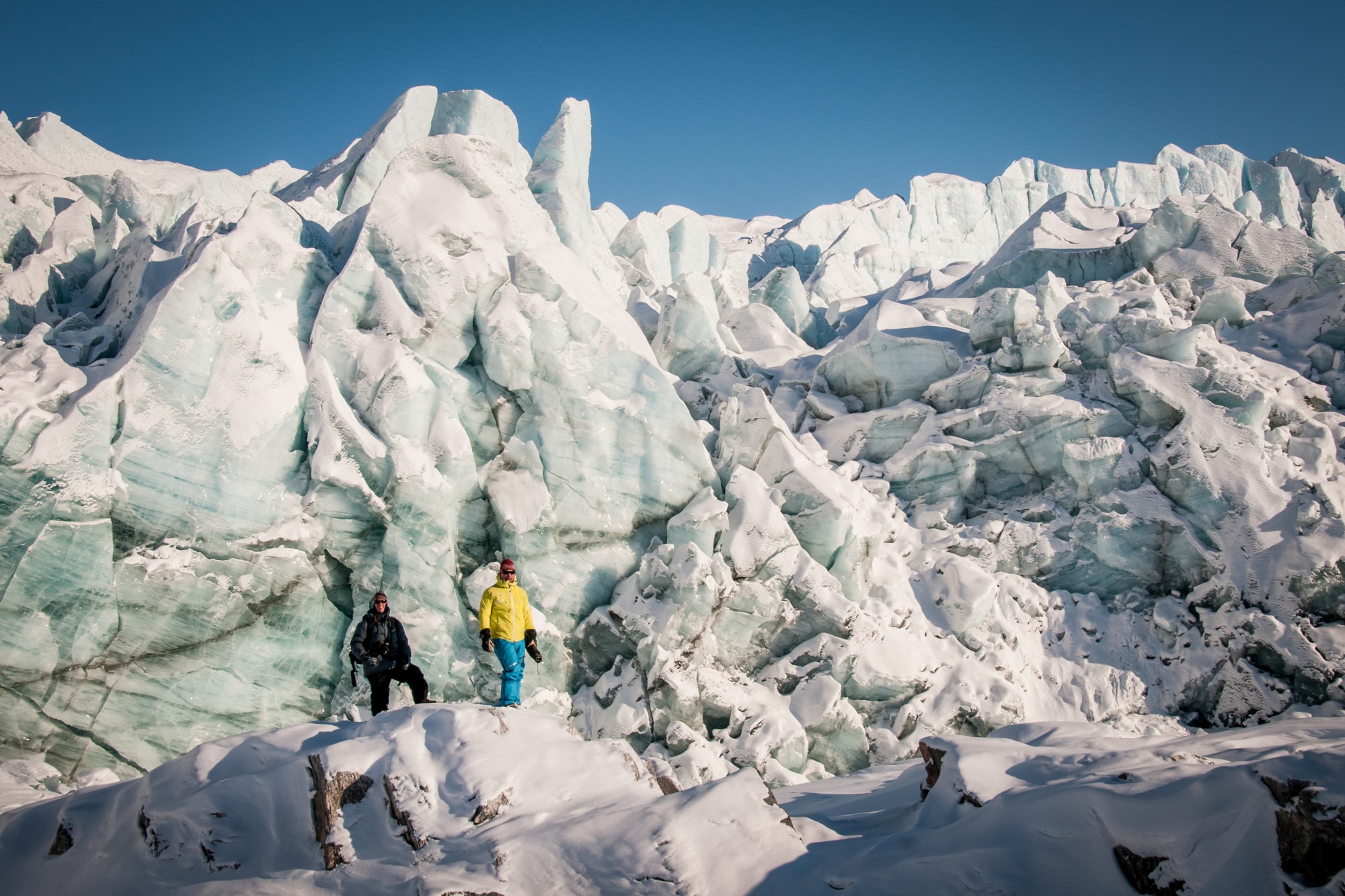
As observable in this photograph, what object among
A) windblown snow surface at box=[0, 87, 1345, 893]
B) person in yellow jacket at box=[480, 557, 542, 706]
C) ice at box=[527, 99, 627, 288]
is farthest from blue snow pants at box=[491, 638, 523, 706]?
ice at box=[527, 99, 627, 288]

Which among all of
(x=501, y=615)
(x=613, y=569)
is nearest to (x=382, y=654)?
(x=501, y=615)

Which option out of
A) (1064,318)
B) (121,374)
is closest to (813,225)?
(1064,318)

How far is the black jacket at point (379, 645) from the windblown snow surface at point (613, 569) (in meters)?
0.85

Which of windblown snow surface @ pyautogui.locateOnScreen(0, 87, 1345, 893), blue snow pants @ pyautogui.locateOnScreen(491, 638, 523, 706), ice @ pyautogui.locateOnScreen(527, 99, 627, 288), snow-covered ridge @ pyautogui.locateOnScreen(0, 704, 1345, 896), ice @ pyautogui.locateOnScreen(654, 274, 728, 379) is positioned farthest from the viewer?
ice @ pyautogui.locateOnScreen(527, 99, 627, 288)

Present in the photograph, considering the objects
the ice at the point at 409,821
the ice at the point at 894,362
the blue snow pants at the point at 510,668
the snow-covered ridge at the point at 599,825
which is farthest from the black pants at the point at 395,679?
the ice at the point at 894,362

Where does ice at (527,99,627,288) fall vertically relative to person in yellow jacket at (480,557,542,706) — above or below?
above

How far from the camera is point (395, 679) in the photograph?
22.3ft

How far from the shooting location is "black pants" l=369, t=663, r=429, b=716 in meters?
6.65

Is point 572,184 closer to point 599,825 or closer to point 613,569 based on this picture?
point 613,569

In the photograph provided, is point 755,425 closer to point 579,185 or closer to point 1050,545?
point 1050,545

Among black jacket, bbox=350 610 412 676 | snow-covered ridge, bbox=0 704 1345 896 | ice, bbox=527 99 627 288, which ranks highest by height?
ice, bbox=527 99 627 288

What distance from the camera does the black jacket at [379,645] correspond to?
6527mm

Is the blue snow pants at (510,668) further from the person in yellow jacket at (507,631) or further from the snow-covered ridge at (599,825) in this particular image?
the snow-covered ridge at (599,825)

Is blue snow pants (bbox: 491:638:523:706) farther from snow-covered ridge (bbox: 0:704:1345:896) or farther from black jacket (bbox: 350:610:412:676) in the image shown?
snow-covered ridge (bbox: 0:704:1345:896)
